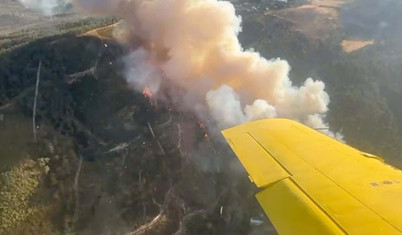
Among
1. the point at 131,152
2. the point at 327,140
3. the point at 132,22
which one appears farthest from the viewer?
the point at 132,22

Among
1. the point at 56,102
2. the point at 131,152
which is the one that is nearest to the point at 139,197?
the point at 131,152

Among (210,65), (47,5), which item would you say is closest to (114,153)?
(210,65)

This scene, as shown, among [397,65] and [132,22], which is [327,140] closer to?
[132,22]

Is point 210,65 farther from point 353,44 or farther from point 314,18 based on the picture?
point 314,18

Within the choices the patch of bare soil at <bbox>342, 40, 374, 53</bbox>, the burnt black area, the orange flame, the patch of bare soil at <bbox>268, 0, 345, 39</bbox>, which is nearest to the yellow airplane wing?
the burnt black area

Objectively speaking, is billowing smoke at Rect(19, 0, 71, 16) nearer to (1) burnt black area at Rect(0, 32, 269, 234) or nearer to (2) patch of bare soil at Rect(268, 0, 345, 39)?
(2) patch of bare soil at Rect(268, 0, 345, 39)
